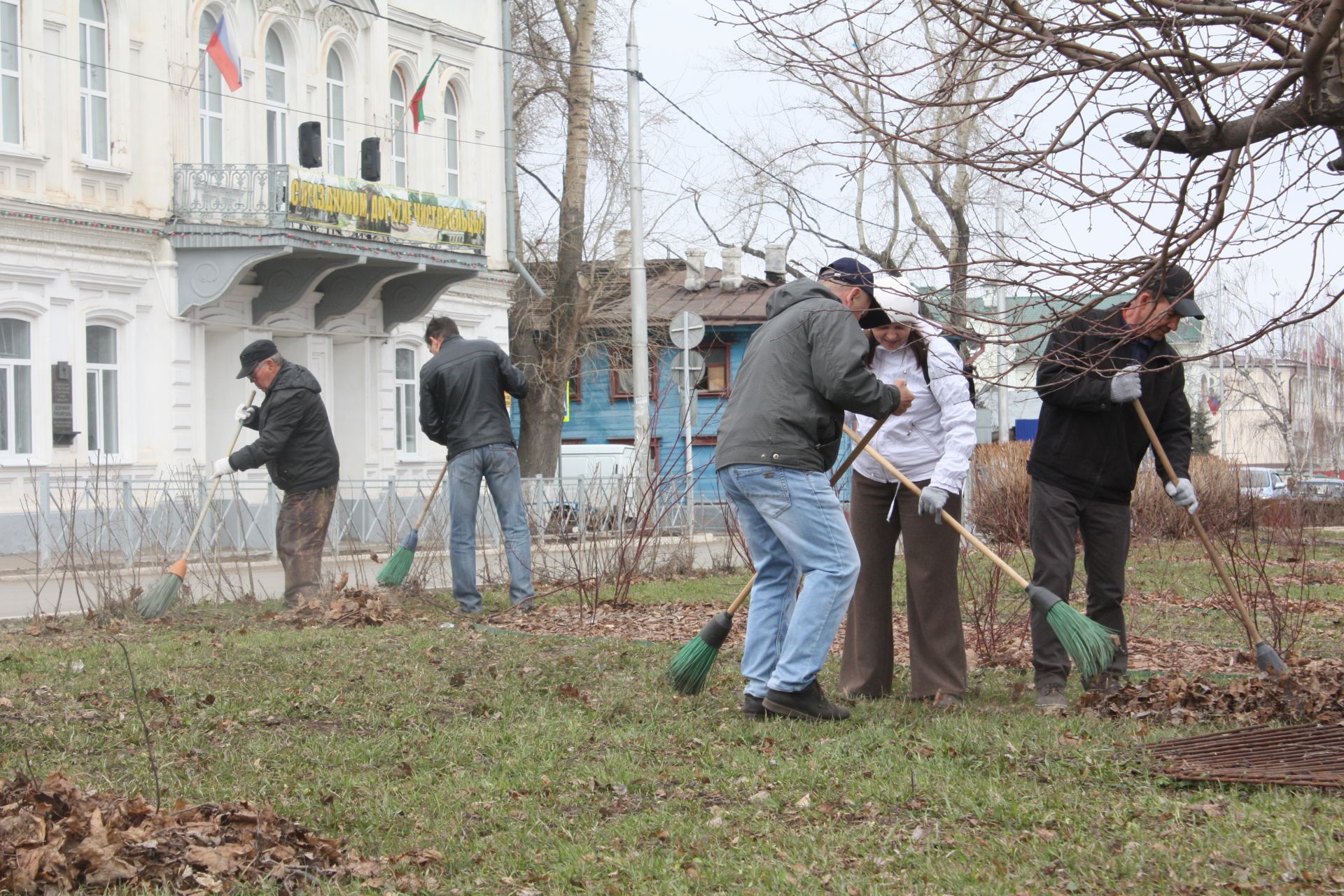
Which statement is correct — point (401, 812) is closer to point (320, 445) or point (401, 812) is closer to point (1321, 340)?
point (320, 445)

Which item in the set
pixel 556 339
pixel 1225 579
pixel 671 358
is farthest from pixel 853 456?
pixel 671 358

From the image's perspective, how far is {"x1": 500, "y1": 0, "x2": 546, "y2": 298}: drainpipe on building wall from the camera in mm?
25750

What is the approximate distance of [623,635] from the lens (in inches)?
348

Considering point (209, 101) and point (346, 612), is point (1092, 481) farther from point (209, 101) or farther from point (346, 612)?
point (209, 101)

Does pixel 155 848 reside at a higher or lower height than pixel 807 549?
lower

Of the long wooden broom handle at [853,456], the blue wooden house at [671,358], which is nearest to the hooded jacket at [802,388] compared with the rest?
the long wooden broom handle at [853,456]

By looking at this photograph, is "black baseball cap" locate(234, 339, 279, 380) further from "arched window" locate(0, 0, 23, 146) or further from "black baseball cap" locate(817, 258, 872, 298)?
"arched window" locate(0, 0, 23, 146)

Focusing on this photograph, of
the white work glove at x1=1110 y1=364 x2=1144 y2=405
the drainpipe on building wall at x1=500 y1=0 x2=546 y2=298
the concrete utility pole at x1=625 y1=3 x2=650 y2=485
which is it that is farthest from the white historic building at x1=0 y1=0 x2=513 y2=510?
the white work glove at x1=1110 y1=364 x2=1144 y2=405

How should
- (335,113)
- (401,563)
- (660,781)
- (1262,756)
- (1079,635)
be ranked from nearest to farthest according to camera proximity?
(1262,756), (660,781), (1079,635), (401,563), (335,113)

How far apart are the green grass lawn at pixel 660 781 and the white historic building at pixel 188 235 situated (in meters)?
10.8

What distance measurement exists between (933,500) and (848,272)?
981 millimetres

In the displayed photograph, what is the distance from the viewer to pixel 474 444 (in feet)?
33.4

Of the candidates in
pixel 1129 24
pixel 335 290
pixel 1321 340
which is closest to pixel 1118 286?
pixel 1129 24

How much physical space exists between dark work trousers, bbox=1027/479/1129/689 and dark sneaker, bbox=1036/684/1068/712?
0.02 metres
